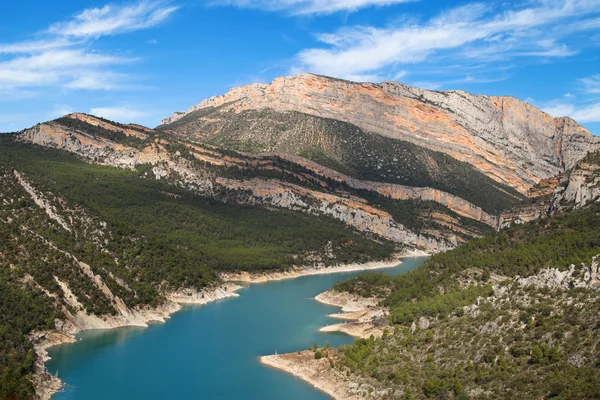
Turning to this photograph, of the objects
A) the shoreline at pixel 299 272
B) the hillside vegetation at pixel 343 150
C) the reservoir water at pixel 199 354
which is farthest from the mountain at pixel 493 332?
the hillside vegetation at pixel 343 150

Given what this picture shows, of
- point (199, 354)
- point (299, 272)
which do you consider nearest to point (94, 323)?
point (199, 354)

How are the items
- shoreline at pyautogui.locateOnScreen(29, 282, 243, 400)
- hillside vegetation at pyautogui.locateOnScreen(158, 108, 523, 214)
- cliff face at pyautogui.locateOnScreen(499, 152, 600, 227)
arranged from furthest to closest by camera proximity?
1. hillside vegetation at pyautogui.locateOnScreen(158, 108, 523, 214)
2. cliff face at pyautogui.locateOnScreen(499, 152, 600, 227)
3. shoreline at pyautogui.locateOnScreen(29, 282, 243, 400)

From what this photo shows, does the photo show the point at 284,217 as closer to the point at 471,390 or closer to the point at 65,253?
the point at 65,253

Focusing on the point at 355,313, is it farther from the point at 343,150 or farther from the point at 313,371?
the point at 343,150

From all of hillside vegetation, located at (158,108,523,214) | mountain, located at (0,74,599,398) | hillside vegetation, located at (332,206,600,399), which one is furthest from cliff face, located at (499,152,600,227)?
hillside vegetation, located at (158,108,523,214)

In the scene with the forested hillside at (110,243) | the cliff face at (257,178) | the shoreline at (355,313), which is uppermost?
the cliff face at (257,178)

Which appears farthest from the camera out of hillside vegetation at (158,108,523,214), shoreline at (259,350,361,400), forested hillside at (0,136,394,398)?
hillside vegetation at (158,108,523,214)

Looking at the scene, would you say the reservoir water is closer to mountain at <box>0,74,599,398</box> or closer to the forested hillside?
mountain at <box>0,74,599,398</box>

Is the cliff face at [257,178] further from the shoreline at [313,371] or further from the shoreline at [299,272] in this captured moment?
Answer: the shoreline at [313,371]

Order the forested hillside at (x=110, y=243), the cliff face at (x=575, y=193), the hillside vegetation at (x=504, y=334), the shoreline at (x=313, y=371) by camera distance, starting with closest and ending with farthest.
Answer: the hillside vegetation at (x=504, y=334), the shoreline at (x=313, y=371), the forested hillside at (x=110, y=243), the cliff face at (x=575, y=193)
